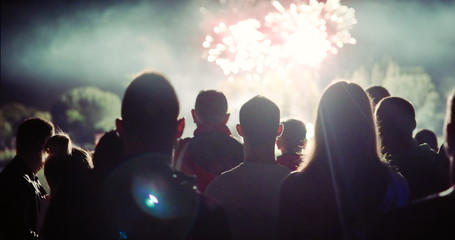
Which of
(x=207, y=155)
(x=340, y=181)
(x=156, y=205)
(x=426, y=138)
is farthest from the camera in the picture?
(x=426, y=138)

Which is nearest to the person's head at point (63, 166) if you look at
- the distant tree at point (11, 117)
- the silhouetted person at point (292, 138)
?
the silhouetted person at point (292, 138)

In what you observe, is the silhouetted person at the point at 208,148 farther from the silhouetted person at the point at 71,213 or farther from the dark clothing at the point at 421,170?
the silhouetted person at the point at 71,213

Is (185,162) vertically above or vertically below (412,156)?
below

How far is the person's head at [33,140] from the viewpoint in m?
5.29

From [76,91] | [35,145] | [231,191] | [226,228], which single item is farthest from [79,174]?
[76,91]

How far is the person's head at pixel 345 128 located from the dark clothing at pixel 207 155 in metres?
1.64

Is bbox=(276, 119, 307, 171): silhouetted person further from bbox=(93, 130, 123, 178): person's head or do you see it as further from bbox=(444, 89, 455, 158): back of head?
bbox=(444, 89, 455, 158): back of head

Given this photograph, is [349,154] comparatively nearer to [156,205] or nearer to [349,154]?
[349,154]

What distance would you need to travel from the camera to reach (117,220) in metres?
2.73

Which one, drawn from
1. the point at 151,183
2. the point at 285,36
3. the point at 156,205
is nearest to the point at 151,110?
the point at 151,183

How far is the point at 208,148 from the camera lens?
4789mm

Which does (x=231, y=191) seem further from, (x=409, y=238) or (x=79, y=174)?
(x=409, y=238)

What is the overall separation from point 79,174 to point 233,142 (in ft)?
6.94

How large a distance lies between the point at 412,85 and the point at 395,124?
243 feet
